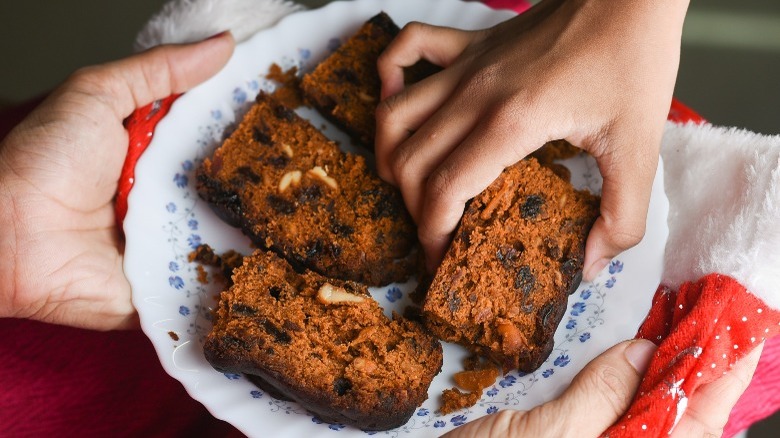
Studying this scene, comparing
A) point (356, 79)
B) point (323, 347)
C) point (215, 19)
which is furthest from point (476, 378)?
point (215, 19)

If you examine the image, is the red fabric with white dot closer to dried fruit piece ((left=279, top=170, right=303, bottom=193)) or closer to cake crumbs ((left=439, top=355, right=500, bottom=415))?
cake crumbs ((left=439, top=355, right=500, bottom=415))

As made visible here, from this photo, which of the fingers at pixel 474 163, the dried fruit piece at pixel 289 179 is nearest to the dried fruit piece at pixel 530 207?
the fingers at pixel 474 163

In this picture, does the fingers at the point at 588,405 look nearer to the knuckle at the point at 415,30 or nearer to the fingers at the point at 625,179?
the fingers at the point at 625,179

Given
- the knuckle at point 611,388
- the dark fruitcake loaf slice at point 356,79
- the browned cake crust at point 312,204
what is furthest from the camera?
the dark fruitcake loaf slice at point 356,79

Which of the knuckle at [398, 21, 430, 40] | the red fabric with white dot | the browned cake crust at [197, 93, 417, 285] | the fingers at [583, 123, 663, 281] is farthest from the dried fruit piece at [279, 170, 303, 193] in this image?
the red fabric with white dot

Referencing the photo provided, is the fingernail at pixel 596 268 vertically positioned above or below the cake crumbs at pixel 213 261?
above

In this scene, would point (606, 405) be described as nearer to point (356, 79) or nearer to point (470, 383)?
point (470, 383)

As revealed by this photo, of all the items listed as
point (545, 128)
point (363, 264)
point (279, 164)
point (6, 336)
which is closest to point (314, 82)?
point (279, 164)
